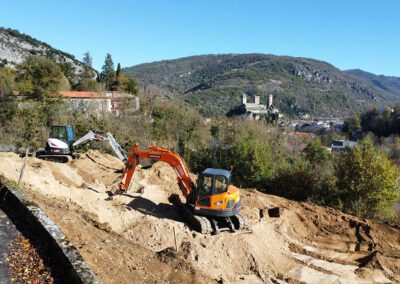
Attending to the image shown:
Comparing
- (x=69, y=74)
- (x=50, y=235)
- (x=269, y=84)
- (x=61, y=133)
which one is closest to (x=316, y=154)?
(x=61, y=133)

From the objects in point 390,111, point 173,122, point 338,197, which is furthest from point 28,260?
point 390,111

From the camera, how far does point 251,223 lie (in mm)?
14477

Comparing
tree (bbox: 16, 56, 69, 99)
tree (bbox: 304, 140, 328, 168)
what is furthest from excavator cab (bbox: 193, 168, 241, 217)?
tree (bbox: 16, 56, 69, 99)

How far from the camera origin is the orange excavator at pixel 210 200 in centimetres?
1325

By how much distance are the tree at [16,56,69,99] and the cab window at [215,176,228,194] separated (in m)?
26.0

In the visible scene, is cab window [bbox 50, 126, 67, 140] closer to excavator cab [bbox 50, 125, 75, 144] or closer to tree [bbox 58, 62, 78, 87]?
excavator cab [bbox 50, 125, 75, 144]

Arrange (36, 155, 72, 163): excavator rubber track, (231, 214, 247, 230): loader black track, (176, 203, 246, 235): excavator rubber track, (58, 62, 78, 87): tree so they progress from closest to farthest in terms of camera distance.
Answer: (176, 203, 246, 235): excavator rubber track
(231, 214, 247, 230): loader black track
(36, 155, 72, 163): excavator rubber track
(58, 62, 78, 87): tree

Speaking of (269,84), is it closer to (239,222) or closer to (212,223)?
(239,222)

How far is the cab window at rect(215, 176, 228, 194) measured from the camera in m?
13.4

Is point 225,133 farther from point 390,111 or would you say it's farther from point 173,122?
point 390,111

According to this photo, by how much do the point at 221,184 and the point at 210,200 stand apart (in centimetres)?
68

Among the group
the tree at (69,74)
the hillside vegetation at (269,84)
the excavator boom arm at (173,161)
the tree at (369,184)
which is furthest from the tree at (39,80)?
the hillside vegetation at (269,84)

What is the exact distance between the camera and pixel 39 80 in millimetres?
36594

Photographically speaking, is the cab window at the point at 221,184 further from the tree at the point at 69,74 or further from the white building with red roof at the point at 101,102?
the tree at the point at 69,74
